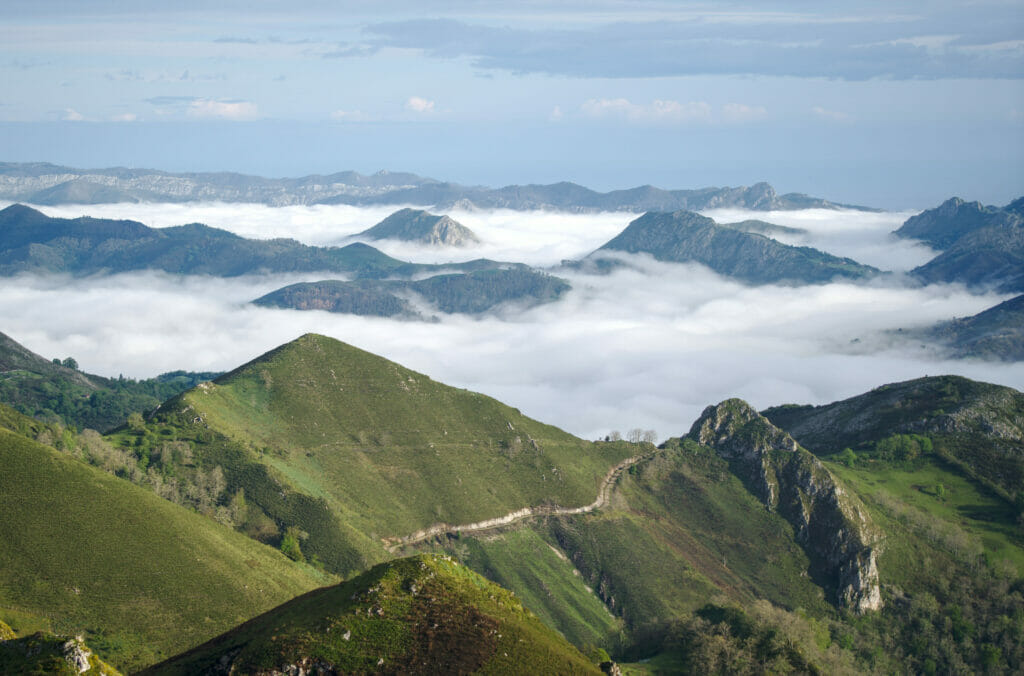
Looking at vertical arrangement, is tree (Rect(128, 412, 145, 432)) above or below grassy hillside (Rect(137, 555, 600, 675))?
below

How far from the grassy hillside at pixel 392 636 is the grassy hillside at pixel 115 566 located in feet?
95.0

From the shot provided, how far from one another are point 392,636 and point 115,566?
54.8 meters

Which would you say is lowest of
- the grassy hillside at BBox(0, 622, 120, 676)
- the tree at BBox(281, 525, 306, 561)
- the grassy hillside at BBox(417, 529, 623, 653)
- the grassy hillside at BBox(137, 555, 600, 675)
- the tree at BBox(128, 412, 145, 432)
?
the grassy hillside at BBox(417, 529, 623, 653)

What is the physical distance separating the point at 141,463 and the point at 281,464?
26472 millimetres

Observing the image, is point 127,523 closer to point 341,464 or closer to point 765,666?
point 341,464

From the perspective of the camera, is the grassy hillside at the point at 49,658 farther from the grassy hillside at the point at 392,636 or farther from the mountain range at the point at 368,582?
the mountain range at the point at 368,582

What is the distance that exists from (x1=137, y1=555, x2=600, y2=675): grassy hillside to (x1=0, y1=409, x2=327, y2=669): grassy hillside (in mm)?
28950

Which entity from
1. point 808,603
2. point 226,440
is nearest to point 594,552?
point 808,603

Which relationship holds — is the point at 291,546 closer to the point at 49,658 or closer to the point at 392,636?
the point at 392,636

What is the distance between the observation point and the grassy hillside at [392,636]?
267 feet

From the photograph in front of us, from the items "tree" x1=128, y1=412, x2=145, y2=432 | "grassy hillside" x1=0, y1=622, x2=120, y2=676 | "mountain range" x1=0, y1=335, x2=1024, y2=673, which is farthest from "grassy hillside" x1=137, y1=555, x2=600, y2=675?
"tree" x1=128, y1=412, x2=145, y2=432

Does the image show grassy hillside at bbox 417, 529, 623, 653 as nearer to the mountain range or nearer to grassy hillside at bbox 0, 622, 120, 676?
the mountain range

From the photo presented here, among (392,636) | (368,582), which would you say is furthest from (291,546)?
(392,636)

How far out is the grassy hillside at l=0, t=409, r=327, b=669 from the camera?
112 metres
